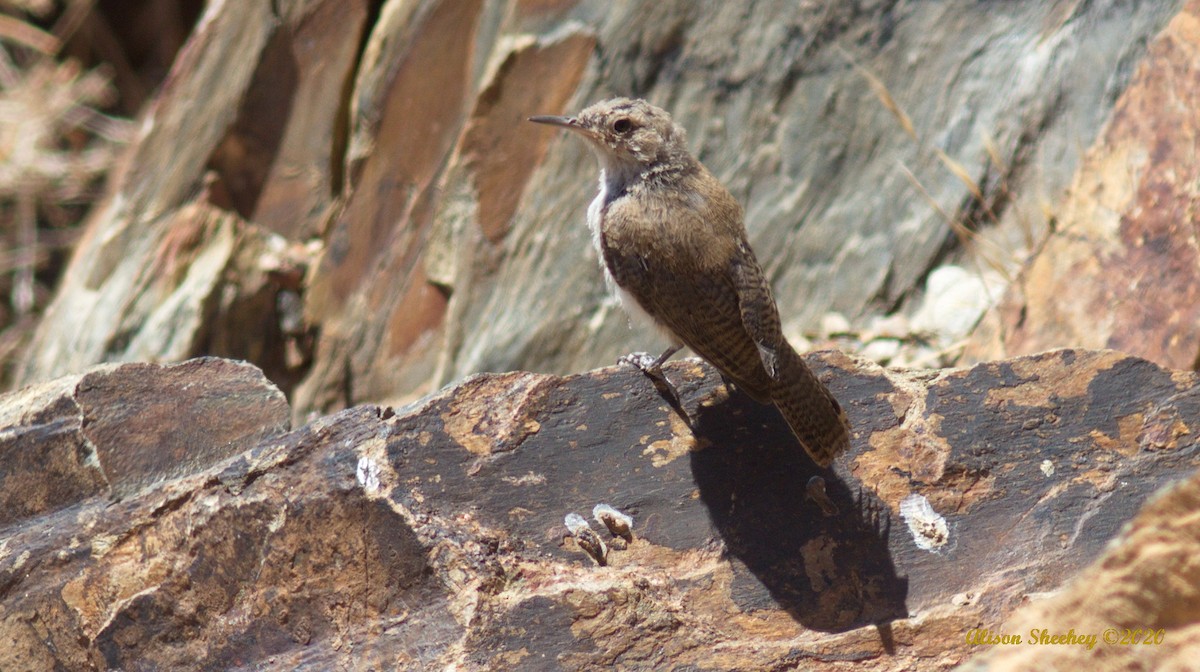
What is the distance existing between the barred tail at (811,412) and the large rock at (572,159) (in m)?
2.52

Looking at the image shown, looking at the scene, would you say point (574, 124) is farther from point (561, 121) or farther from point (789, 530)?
point (789, 530)

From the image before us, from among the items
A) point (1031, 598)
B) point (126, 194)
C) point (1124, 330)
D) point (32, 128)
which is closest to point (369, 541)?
point (1031, 598)

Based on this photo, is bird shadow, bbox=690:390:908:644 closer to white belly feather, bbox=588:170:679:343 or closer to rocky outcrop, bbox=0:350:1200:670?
rocky outcrop, bbox=0:350:1200:670

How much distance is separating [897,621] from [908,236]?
3203 mm

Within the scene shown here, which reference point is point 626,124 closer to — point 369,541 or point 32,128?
point 369,541

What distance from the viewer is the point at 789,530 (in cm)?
371

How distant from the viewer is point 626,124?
4.78 meters

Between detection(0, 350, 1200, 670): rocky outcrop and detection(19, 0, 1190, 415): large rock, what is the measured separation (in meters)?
2.25

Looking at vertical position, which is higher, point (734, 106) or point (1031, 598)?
point (734, 106)

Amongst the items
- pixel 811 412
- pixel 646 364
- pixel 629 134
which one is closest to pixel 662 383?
pixel 646 364

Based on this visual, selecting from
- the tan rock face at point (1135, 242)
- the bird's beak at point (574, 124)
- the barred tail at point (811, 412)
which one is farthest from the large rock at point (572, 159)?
the barred tail at point (811, 412)

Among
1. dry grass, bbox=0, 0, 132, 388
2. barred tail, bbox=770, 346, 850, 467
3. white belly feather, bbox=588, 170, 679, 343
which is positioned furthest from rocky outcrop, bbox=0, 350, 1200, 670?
dry grass, bbox=0, 0, 132, 388

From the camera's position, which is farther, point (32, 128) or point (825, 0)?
point (32, 128)

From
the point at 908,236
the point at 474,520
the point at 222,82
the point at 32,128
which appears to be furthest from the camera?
the point at 32,128
